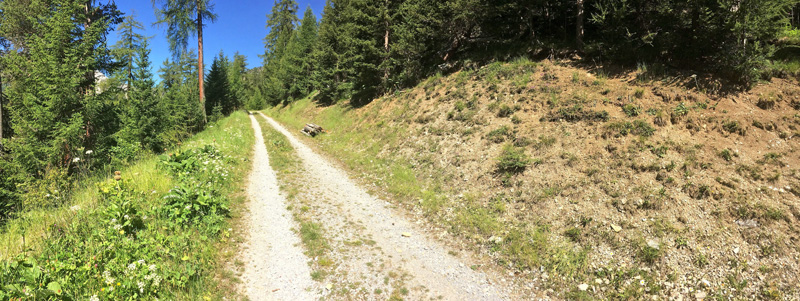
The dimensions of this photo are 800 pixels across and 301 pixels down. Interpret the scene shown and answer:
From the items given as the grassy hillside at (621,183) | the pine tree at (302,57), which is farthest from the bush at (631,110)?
the pine tree at (302,57)

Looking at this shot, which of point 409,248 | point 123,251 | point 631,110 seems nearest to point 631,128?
point 631,110

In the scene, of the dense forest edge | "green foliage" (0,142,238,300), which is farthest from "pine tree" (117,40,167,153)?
"green foliage" (0,142,238,300)

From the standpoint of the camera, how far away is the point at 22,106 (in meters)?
9.73

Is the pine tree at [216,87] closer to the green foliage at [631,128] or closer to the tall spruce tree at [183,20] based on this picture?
the tall spruce tree at [183,20]

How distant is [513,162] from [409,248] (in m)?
4.43

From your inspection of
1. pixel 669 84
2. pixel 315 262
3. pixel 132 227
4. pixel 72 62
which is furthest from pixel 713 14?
pixel 72 62

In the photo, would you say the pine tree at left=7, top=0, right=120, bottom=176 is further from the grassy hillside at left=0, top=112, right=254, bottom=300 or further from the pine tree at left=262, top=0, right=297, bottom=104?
the pine tree at left=262, top=0, right=297, bottom=104

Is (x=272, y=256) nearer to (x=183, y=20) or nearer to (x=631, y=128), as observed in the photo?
(x=631, y=128)

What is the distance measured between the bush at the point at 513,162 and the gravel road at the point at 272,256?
6291 millimetres

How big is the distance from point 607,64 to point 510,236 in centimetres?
1011

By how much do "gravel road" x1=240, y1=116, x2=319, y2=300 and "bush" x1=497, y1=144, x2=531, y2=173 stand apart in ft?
20.6

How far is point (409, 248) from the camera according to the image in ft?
20.5

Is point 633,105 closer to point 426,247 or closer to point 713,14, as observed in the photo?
point 713,14

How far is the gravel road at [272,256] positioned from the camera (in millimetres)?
4711
